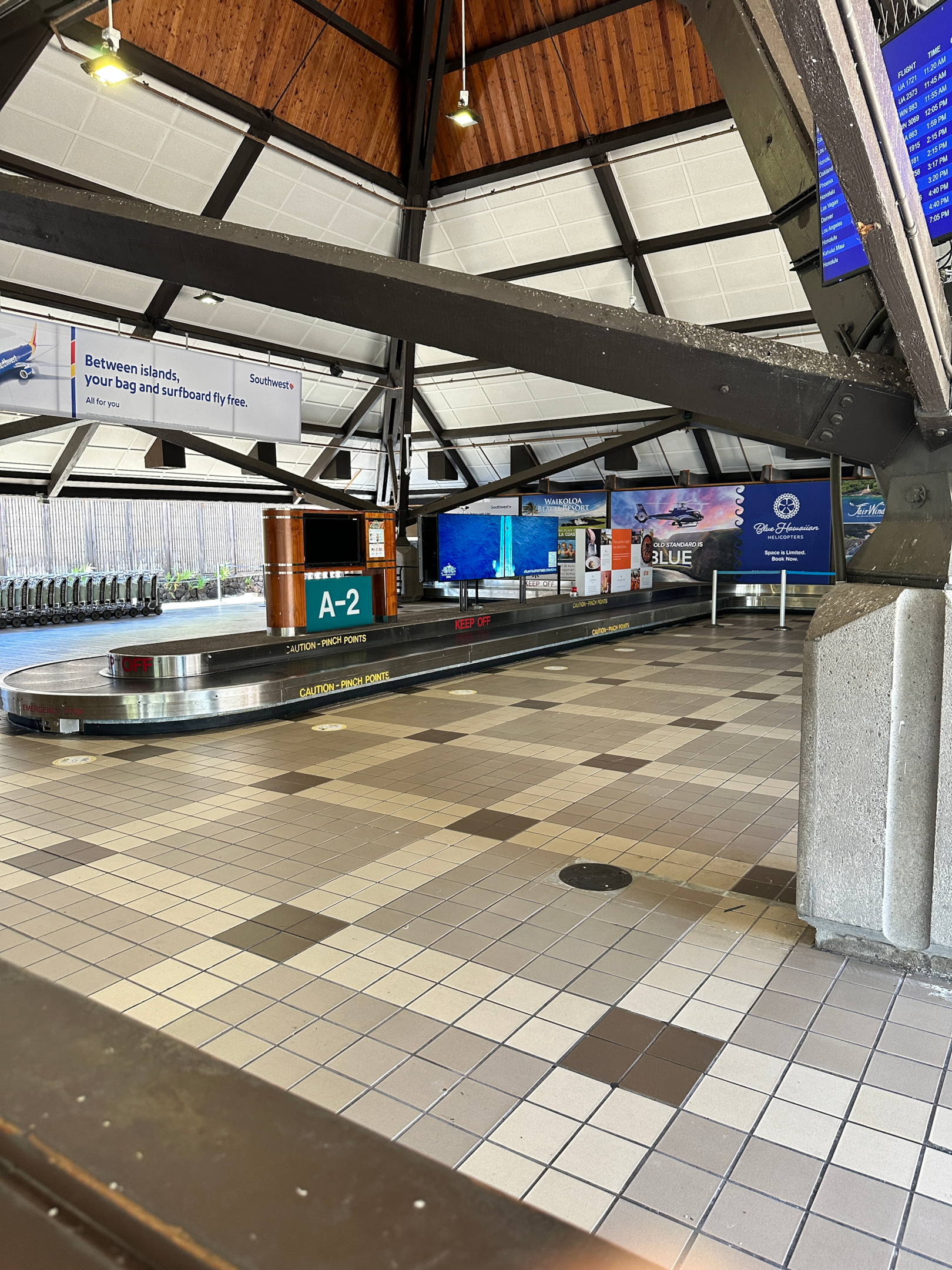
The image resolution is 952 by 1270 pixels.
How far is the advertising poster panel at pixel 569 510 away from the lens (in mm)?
23891

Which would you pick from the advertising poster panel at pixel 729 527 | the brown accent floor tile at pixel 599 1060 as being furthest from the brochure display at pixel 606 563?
the brown accent floor tile at pixel 599 1060

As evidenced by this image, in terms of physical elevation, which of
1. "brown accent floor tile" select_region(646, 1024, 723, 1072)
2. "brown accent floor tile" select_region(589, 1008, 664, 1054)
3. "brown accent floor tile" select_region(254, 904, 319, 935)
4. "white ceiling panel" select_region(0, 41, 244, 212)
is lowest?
"brown accent floor tile" select_region(646, 1024, 723, 1072)

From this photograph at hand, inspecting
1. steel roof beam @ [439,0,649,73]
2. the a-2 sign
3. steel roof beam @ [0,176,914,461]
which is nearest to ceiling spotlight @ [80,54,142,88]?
the a-2 sign

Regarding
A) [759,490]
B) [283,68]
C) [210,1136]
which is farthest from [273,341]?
[210,1136]

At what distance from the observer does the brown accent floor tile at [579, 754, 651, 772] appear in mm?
6719

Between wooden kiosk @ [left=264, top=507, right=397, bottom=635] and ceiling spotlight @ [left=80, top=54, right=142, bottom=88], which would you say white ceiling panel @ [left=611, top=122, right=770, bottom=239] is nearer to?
wooden kiosk @ [left=264, top=507, right=397, bottom=635]

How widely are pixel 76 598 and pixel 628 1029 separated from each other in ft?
62.8

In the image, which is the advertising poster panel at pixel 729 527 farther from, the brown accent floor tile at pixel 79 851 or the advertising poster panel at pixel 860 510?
the brown accent floor tile at pixel 79 851

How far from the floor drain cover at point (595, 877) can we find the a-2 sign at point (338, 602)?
6991 millimetres

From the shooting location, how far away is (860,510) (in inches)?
776

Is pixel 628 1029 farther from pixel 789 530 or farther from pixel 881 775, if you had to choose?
pixel 789 530

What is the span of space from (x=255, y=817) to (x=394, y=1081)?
301 centimetres

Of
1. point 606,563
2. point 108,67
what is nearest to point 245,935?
point 108,67

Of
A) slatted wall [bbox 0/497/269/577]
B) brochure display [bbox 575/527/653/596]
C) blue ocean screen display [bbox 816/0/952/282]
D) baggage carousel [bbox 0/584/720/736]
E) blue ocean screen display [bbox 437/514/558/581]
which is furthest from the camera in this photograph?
slatted wall [bbox 0/497/269/577]
